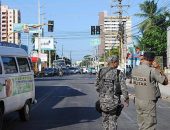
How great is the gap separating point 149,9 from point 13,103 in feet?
217

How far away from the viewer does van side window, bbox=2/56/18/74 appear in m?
13.0

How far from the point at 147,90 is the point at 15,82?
5.04m

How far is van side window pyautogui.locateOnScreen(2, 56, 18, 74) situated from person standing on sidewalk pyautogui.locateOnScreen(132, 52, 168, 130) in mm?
4573

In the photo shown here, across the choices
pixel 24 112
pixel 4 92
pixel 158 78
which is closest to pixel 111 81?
pixel 158 78

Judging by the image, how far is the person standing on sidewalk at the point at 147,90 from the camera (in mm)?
9312

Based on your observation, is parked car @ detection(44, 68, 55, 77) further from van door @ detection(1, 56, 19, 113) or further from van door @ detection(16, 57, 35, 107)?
van door @ detection(1, 56, 19, 113)

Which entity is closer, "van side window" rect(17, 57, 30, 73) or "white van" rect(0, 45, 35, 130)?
"white van" rect(0, 45, 35, 130)

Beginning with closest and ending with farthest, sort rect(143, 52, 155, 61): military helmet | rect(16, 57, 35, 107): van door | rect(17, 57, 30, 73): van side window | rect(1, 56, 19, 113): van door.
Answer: rect(143, 52, 155, 61): military helmet
rect(1, 56, 19, 113): van door
rect(16, 57, 35, 107): van door
rect(17, 57, 30, 73): van side window

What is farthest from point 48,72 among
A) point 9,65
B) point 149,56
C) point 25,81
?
point 149,56

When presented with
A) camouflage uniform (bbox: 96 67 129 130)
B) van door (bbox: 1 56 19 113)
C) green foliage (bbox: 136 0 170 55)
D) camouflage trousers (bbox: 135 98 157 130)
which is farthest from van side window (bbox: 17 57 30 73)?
green foliage (bbox: 136 0 170 55)

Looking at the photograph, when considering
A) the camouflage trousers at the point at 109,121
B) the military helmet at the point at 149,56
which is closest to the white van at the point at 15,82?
the camouflage trousers at the point at 109,121

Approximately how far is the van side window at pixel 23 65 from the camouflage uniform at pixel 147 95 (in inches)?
226

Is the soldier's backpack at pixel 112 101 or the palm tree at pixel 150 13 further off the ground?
the palm tree at pixel 150 13

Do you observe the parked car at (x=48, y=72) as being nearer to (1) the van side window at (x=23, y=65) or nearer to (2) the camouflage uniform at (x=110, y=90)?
(1) the van side window at (x=23, y=65)
